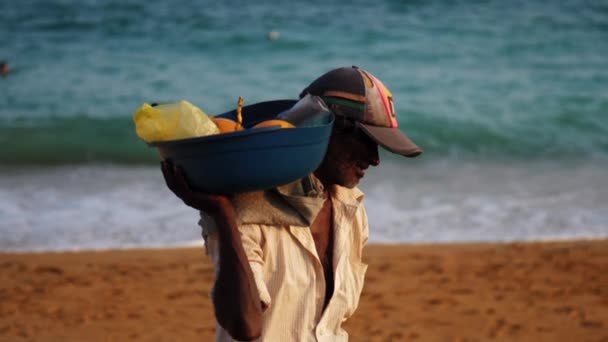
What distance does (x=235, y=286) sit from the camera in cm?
213

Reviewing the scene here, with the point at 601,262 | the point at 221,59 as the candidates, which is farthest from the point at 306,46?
the point at 601,262

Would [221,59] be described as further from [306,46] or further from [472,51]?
[472,51]

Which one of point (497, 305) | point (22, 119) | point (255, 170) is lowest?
point (22, 119)

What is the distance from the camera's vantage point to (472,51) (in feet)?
51.2

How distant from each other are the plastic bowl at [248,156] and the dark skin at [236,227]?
1.5 inches

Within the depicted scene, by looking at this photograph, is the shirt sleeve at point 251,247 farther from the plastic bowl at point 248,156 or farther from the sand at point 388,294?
the sand at point 388,294

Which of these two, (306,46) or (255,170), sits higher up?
(255,170)

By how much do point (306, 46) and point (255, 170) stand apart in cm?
1366

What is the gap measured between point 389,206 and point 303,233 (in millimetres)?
5884

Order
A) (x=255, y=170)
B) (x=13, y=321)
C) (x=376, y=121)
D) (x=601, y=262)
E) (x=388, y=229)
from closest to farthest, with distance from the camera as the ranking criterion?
1. (x=255, y=170)
2. (x=376, y=121)
3. (x=13, y=321)
4. (x=601, y=262)
5. (x=388, y=229)

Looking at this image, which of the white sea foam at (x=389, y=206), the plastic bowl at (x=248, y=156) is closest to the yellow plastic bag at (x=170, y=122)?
the plastic bowl at (x=248, y=156)

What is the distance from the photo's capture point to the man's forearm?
2.12 meters

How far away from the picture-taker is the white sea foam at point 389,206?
24.2ft

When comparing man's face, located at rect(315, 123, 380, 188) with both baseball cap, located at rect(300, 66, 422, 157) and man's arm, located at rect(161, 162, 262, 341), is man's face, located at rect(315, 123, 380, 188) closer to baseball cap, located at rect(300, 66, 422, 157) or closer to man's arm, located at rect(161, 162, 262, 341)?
baseball cap, located at rect(300, 66, 422, 157)
